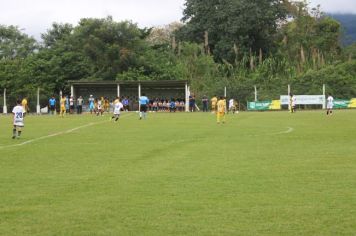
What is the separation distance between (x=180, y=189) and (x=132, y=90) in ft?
166

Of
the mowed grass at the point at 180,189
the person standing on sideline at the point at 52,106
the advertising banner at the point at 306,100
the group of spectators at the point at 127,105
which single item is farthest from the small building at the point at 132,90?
the mowed grass at the point at 180,189

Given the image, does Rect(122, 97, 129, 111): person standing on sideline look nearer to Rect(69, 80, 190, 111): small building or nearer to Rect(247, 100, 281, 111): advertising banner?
Rect(69, 80, 190, 111): small building

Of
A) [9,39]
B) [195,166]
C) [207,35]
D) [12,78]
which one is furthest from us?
[9,39]

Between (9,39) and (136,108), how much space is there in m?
33.6

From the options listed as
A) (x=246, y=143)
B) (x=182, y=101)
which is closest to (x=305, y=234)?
(x=246, y=143)

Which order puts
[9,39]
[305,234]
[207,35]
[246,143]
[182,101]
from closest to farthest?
[305,234] < [246,143] < [182,101] < [207,35] < [9,39]

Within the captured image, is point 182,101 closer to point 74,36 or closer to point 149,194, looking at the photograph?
point 74,36

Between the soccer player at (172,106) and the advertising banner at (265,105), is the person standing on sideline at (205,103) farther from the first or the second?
the advertising banner at (265,105)

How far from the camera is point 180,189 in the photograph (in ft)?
35.4

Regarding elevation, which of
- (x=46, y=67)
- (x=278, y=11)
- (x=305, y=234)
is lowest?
(x=305, y=234)

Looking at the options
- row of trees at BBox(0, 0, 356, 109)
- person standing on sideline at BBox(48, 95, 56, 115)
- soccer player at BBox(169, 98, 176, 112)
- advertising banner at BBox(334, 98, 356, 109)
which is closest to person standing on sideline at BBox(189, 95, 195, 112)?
soccer player at BBox(169, 98, 176, 112)

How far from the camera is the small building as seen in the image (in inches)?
2350

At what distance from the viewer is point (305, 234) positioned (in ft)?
24.5

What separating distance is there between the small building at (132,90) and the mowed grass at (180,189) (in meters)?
39.9
